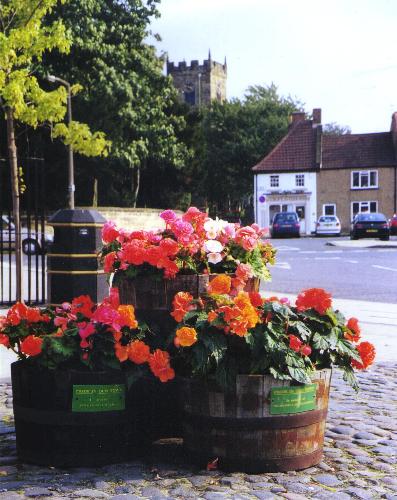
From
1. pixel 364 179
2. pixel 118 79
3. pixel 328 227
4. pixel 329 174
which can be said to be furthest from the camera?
pixel 329 174

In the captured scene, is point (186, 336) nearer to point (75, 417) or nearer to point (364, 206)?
point (75, 417)

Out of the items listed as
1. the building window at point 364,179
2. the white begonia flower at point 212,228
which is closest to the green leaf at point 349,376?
the white begonia flower at point 212,228

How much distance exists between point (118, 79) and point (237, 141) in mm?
33722

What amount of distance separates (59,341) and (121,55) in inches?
1229

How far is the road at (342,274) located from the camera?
14.2 m

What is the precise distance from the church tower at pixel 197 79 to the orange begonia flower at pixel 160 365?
101m

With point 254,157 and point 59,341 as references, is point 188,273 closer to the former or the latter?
point 59,341

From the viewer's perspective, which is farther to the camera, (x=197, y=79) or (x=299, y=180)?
(x=197, y=79)

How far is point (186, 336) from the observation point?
3.97m

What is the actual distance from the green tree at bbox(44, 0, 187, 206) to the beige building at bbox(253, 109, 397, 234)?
2169 centimetres

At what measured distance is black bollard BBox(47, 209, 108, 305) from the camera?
313 inches

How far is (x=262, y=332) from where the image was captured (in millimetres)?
4082

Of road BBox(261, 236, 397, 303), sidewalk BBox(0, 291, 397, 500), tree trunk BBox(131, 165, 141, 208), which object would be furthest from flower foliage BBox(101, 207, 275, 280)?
tree trunk BBox(131, 165, 141, 208)

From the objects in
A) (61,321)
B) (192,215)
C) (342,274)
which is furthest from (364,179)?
(61,321)
